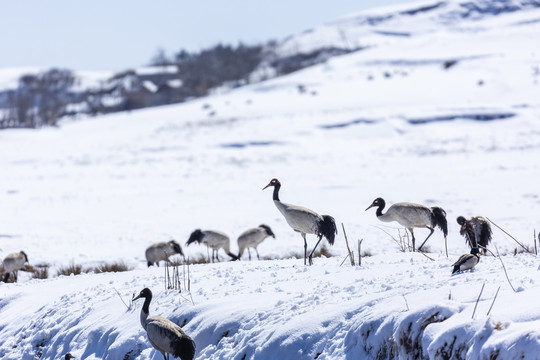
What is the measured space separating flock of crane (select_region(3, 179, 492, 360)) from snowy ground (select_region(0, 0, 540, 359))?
18.0 inches

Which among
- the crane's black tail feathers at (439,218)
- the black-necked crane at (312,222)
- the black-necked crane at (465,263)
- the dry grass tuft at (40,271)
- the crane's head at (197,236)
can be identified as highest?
the black-necked crane at (465,263)

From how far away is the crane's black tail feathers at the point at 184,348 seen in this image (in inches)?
252

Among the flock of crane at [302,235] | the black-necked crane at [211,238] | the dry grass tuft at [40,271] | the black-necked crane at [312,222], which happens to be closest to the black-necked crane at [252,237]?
the flock of crane at [302,235]

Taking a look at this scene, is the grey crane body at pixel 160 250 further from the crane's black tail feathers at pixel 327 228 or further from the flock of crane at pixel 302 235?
the crane's black tail feathers at pixel 327 228

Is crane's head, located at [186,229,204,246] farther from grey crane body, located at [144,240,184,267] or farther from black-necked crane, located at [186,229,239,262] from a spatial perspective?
grey crane body, located at [144,240,184,267]

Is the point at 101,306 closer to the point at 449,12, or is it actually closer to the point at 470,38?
the point at 470,38

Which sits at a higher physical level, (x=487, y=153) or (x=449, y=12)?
(x=449, y=12)

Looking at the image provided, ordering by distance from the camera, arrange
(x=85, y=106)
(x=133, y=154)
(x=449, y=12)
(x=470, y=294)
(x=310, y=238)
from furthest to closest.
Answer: (x=449, y=12) < (x=85, y=106) < (x=133, y=154) < (x=310, y=238) < (x=470, y=294)

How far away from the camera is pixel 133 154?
4091cm

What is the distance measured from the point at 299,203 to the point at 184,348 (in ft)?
59.4

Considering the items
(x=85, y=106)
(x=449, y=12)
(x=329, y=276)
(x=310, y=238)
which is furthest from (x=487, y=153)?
(x=449, y=12)

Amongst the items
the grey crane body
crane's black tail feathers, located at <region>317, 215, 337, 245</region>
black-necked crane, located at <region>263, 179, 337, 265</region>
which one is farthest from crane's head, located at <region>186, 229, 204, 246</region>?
crane's black tail feathers, located at <region>317, 215, 337, 245</region>

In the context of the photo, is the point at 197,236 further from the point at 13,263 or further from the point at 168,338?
the point at 168,338

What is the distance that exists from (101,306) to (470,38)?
83.3 meters
